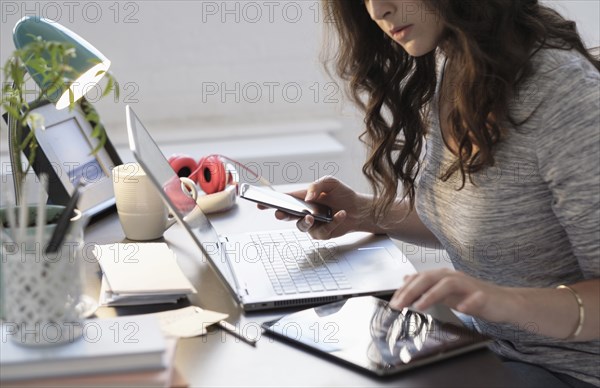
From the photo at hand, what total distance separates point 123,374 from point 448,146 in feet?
2.19

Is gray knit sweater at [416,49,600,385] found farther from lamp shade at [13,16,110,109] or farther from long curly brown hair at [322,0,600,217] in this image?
lamp shade at [13,16,110,109]

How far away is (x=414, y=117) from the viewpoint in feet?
4.99

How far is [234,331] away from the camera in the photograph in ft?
3.61

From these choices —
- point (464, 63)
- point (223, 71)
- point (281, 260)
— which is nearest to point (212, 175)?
point (281, 260)

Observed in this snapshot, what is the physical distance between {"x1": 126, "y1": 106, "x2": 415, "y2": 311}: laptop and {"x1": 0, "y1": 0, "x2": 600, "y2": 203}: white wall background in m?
1.16

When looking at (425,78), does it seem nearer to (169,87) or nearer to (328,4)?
(328,4)

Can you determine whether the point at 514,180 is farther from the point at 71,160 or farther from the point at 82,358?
the point at 71,160

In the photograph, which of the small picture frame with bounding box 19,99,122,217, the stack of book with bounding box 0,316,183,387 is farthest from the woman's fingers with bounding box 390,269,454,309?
the small picture frame with bounding box 19,99,122,217

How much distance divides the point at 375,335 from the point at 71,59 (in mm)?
632

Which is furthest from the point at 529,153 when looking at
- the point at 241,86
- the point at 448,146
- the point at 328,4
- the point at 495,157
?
the point at 241,86

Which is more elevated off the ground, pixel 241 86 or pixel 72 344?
pixel 72 344

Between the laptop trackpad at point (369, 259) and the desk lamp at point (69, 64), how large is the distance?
48 centimetres

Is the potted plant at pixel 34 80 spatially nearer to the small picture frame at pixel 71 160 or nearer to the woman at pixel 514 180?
the small picture frame at pixel 71 160

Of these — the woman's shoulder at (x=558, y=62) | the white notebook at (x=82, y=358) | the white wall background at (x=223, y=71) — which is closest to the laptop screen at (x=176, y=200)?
the white notebook at (x=82, y=358)
